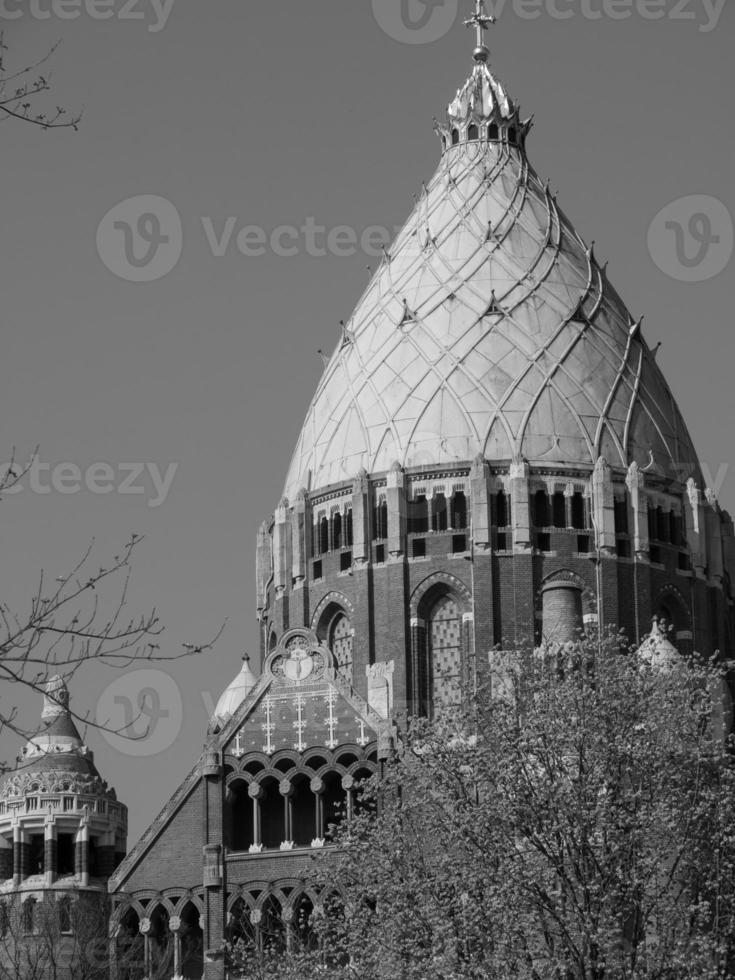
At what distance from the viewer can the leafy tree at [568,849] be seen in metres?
46.2

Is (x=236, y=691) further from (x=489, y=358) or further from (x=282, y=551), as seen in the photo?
(x=489, y=358)

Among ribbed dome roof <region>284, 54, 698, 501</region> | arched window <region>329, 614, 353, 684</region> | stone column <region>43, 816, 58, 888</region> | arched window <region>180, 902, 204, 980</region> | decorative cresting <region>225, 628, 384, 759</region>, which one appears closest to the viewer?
stone column <region>43, 816, 58, 888</region>

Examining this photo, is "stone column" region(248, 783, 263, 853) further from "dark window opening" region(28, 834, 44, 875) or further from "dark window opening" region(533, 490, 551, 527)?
"dark window opening" region(533, 490, 551, 527)

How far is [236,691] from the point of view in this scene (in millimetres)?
75750

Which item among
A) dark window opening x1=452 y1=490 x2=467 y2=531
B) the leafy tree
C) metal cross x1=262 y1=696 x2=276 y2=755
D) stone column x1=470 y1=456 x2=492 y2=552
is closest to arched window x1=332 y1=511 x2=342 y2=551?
dark window opening x1=452 y1=490 x2=467 y2=531

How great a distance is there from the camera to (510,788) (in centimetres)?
4775

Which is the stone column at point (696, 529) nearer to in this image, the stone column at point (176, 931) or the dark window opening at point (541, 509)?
the dark window opening at point (541, 509)

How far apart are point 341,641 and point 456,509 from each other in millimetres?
5387

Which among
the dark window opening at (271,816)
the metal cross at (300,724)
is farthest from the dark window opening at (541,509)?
the dark window opening at (271,816)

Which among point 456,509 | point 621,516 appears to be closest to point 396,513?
point 456,509

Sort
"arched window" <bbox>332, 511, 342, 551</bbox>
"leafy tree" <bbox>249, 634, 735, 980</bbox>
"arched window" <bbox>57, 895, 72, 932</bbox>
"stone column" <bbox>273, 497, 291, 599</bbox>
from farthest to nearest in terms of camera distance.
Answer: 1. "stone column" <bbox>273, 497, 291, 599</bbox>
2. "arched window" <bbox>332, 511, 342, 551</bbox>
3. "arched window" <bbox>57, 895, 72, 932</bbox>
4. "leafy tree" <bbox>249, 634, 735, 980</bbox>

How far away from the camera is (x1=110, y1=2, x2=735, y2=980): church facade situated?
70500mm

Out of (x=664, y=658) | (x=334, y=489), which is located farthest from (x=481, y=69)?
(x=664, y=658)

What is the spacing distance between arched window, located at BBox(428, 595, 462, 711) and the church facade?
73mm
